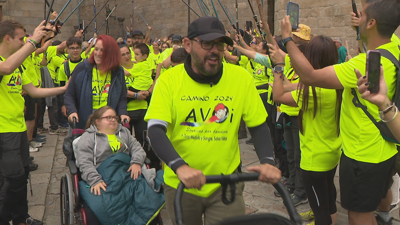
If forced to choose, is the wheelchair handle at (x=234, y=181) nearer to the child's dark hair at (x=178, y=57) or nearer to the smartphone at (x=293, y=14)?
the smartphone at (x=293, y=14)

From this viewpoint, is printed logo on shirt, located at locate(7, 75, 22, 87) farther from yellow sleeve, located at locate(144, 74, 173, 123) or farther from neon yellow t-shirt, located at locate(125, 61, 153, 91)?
yellow sleeve, located at locate(144, 74, 173, 123)

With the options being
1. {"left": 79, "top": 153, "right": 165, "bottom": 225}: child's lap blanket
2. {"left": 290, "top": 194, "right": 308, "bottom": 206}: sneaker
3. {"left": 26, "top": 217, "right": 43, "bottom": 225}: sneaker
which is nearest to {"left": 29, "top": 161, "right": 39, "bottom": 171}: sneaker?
{"left": 26, "top": 217, "right": 43, "bottom": 225}: sneaker

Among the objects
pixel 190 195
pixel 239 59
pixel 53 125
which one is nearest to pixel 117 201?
pixel 190 195

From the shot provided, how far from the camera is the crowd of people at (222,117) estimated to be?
2322 millimetres

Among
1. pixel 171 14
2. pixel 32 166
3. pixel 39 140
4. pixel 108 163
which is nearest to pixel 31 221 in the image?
pixel 108 163

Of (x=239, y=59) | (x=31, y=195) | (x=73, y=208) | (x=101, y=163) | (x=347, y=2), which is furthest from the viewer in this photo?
(x=347, y=2)

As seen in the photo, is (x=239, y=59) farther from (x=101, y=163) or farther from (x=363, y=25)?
(x=363, y=25)

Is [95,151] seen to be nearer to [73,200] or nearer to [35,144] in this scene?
[73,200]

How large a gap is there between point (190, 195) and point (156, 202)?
1252mm

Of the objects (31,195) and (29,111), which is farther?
(29,111)

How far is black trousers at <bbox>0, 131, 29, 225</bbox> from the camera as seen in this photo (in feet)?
12.5

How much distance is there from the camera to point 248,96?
8.03ft

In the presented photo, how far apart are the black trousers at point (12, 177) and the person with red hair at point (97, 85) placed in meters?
0.67

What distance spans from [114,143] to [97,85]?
853mm
